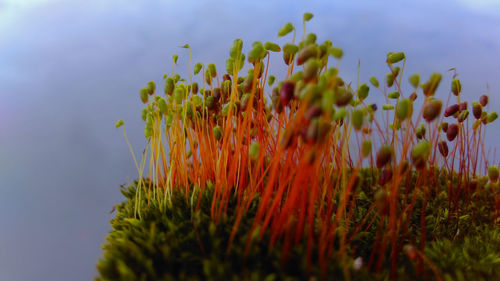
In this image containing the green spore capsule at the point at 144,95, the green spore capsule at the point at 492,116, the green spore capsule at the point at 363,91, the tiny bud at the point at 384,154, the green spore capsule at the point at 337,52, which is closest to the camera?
the green spore capsule at the point at 337,52

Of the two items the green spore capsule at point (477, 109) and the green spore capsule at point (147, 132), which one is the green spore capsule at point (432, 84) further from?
the green spore capsule at point (147, 132)

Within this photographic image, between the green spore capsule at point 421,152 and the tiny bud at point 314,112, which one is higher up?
the tiny bud at point 314,112

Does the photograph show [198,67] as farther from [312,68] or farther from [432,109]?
[432,109]

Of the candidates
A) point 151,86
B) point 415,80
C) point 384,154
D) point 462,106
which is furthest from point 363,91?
point 151,86

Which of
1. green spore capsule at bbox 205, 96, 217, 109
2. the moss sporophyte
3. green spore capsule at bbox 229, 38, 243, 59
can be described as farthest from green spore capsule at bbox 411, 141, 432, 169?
green spore capsule at bbox 205, 96, 217, 109

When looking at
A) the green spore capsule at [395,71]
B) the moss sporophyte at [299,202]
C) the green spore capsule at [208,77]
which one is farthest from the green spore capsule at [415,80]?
the green spore capsule at [208,77]

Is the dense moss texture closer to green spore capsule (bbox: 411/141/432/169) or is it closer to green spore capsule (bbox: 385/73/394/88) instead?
green spore capsule (bbox: 411/141/432/169)

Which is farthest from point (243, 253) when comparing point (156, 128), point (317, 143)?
point (156, 128)
